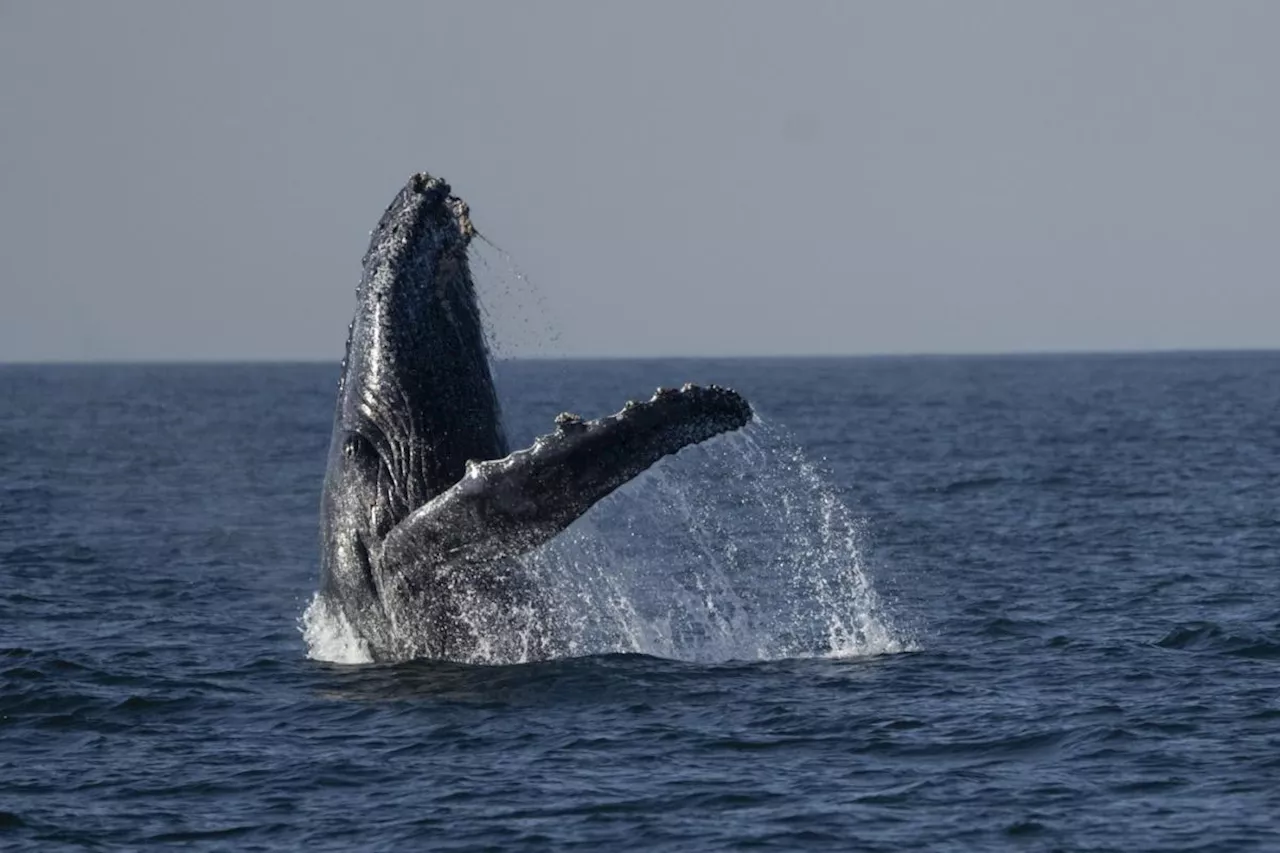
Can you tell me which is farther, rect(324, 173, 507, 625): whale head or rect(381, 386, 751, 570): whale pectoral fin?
rect(324, 173, 507, 625): whale head

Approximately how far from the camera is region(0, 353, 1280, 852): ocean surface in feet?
43.9

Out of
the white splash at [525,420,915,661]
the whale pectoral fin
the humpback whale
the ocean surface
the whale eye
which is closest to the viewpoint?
the ocean surface

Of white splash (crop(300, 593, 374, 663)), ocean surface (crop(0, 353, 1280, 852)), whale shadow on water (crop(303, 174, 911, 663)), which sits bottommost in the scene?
ocean surface (crop(0, 353, 1280, 852))

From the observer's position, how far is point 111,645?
19.9m

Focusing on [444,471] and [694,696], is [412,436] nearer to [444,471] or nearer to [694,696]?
[444,471]

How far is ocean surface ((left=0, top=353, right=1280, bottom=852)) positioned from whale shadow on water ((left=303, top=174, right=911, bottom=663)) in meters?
0.32

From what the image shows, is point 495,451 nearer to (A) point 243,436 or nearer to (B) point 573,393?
(A) point 243,436

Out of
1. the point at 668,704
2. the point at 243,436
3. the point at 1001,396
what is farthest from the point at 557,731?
the point at 1001,396

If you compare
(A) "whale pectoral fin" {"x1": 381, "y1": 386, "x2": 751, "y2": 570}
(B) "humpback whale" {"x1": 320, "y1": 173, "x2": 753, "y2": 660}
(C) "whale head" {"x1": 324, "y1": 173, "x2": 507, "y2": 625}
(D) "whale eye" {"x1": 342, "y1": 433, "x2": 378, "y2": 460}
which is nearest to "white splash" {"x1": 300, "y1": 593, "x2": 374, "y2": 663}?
(B) "humpback whale" {"x1": 320, "y1": 173, "x2": 753, "y2": 660}

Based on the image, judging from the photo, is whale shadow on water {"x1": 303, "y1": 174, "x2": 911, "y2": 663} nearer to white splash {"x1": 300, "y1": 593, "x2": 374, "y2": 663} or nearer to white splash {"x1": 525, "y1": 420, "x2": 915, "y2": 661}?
white splash {"x1": 300, "y1": 593, "x2": 374, "y2": 663}

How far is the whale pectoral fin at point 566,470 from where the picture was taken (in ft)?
45.7

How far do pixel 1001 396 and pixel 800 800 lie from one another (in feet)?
304

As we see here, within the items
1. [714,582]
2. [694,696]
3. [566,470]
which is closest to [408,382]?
[566,470]

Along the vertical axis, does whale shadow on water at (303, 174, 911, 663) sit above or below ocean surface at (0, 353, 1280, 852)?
above
